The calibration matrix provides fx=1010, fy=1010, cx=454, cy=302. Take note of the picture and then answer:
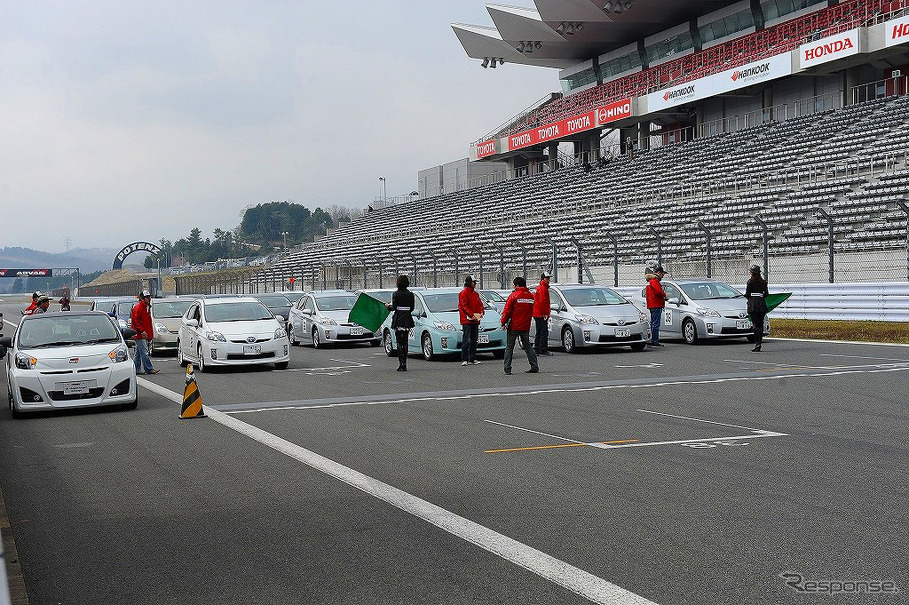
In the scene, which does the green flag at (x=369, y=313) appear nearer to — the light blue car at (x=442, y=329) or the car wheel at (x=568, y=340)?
the light blue car at (x=442, y=329)

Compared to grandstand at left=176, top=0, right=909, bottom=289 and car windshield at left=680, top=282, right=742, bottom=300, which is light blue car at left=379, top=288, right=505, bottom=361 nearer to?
car windshield at left=680, top=282, right=742, bottom=300

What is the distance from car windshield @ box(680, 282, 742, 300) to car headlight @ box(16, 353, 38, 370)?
50.9 ft

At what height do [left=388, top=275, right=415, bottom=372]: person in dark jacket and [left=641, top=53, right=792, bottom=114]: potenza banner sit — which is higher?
[left=641, top=53, right=792, bottom=114]: potenza banner

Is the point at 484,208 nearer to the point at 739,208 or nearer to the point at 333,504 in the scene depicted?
the point at 739,208

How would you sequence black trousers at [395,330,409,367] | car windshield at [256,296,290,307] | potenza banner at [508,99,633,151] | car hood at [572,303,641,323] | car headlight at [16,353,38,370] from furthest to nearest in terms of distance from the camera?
1. potenza banner at [508,99,633,151]
2. car windshield at [256,296,290,307]
3. car hood at [572,303,641,323]
4. black trousers at [395,330,409,367]
5. car headlight at [16,353,38,370]

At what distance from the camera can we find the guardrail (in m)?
24.5

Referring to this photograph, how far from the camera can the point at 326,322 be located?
26.8 meters

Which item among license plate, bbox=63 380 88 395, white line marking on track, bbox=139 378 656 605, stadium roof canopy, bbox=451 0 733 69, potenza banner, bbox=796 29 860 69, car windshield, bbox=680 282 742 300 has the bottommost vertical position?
white line marking on track, bbox=139 378 656 605

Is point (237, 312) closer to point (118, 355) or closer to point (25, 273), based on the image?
point (118, 355)

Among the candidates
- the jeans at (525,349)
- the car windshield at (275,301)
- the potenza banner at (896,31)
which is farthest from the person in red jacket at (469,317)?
the potenza banner at (896,31)

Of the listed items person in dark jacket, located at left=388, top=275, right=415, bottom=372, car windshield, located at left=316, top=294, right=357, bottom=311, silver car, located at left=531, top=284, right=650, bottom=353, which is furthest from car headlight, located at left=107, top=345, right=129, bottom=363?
car windshield, located at left=316, top=294, right=357, bottom=311

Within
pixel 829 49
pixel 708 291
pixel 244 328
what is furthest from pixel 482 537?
pixel 829 49

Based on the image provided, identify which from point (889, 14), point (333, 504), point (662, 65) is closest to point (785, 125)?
point (889, 14)

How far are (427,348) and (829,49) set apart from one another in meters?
30.3
